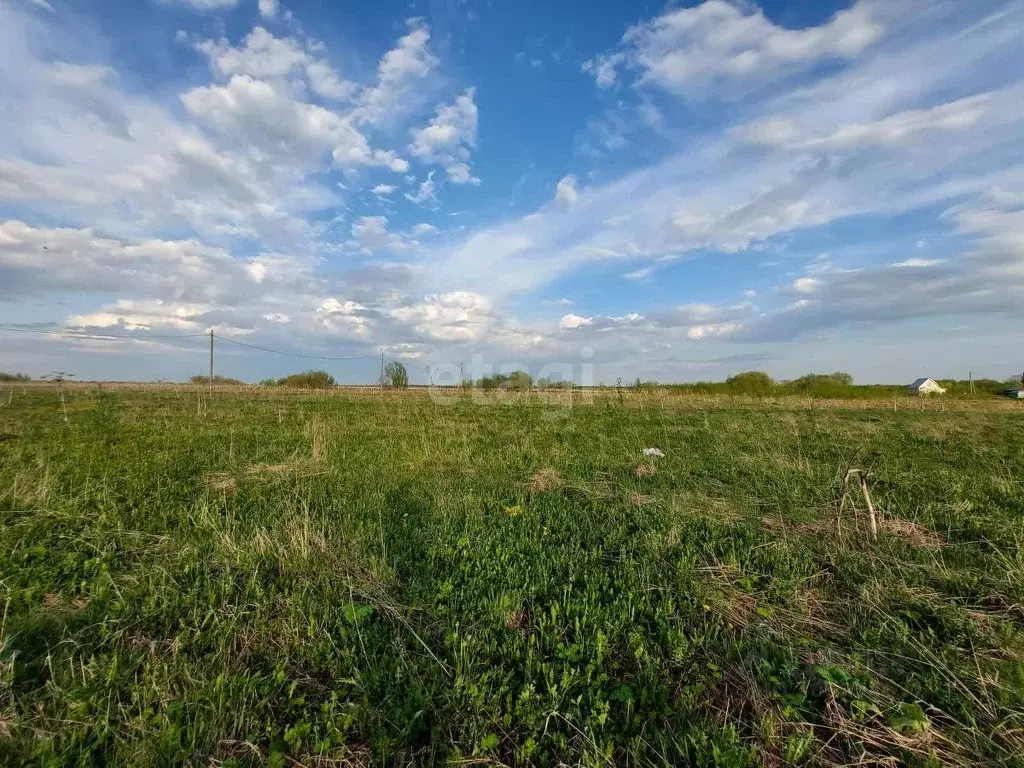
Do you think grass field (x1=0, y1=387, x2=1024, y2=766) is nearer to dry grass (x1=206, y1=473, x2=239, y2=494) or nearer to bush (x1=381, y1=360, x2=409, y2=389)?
dry grass (x1=206, y1=473, x2=239, y2=494)

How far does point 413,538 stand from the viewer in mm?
4520

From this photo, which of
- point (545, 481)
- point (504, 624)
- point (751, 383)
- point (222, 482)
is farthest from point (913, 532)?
point (751, 383)

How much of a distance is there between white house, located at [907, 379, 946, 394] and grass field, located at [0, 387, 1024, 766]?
156ft

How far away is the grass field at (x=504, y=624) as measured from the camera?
2109 millimetres

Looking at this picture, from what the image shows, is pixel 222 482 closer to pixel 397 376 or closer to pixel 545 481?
pixel 545 481

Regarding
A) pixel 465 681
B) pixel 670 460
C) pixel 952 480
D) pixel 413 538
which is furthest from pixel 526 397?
pixel 465 681

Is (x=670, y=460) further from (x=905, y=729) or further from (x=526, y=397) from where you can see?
(x=526, y=397)

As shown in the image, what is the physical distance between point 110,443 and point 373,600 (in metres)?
8.92

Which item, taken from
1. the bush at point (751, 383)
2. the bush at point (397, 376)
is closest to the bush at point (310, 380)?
the bush at point (397, 376)

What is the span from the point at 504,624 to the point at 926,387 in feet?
187

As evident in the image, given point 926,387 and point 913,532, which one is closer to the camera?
point 913,532

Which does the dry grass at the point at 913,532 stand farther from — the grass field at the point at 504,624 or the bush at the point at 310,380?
the bush at the point at 310,380

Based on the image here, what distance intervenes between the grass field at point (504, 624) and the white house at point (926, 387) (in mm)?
47401

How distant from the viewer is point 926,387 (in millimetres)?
44812
